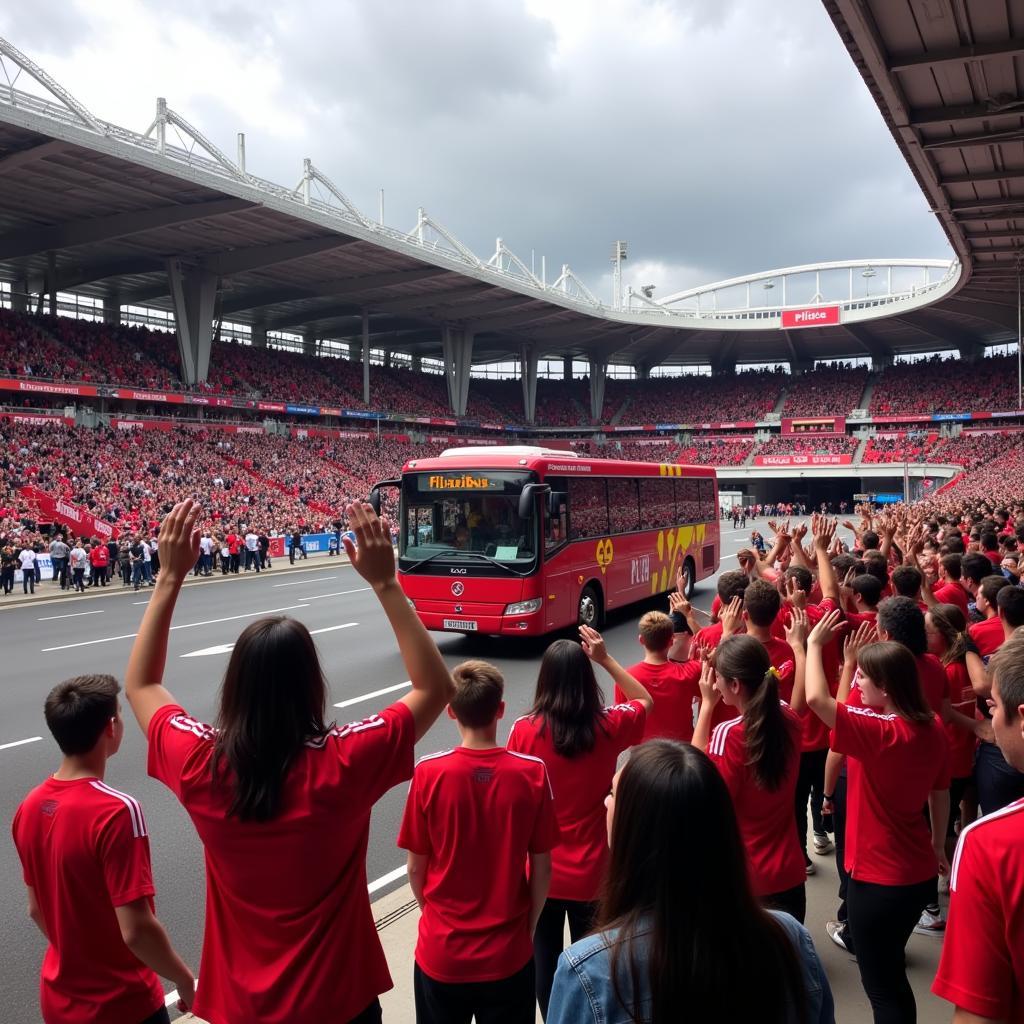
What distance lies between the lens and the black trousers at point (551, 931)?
11.5 feet

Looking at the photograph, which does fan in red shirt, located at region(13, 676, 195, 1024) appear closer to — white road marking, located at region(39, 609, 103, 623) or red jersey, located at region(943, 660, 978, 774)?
red jersey, located at region(943, 660, 978, 774)

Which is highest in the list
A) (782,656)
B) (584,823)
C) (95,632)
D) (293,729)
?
(293,729)

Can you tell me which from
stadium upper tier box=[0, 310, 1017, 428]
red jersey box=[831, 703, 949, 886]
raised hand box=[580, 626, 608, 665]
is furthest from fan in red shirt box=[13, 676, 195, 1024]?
stadium upper tier box=[0, 310, 1017, 428]

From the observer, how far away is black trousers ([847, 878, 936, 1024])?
10.8ft

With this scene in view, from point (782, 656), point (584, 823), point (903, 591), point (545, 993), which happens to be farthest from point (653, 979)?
point (903, 591)

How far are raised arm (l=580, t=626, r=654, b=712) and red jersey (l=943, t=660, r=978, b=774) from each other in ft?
5.98

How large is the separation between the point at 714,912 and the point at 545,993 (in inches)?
93.2

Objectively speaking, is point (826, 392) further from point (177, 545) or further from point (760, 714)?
point (177, 545)

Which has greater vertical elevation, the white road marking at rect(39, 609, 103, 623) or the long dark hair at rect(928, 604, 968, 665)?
the long dark hair at rect(928, 604, 968, 665)

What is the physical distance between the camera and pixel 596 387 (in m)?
77.3

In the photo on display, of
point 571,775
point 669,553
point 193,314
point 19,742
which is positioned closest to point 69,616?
point 19,742

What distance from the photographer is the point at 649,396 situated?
7906 centimetres

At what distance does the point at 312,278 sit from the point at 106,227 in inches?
518

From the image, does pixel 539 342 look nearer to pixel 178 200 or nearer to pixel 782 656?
pixel 178 200
